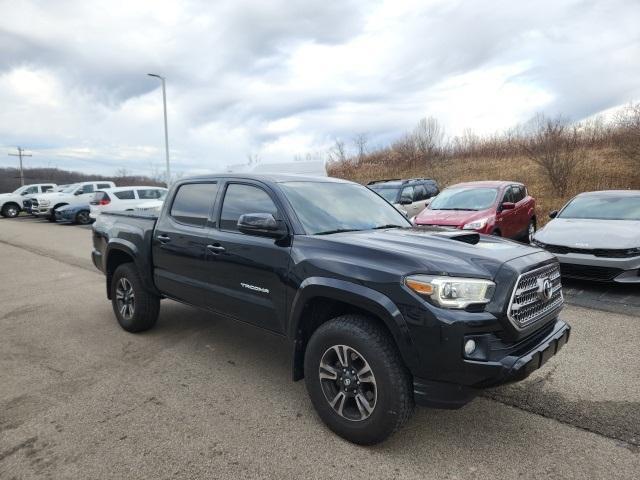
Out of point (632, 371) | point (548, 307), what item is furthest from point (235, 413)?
point (632, 371)

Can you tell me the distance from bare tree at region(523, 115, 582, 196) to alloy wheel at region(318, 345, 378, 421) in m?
17.4

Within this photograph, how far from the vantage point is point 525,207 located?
1095 centimetres

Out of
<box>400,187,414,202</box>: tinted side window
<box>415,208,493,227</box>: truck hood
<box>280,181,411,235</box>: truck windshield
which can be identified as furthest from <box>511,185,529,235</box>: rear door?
<box>280,181,411,235</box>: truck windshield

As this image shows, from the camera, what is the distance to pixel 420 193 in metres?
14.2

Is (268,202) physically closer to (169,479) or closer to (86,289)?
(169,479)

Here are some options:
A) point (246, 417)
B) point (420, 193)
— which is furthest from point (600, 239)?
point (420, 193)

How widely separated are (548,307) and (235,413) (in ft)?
7.68

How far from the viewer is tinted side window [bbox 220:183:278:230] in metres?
3.70

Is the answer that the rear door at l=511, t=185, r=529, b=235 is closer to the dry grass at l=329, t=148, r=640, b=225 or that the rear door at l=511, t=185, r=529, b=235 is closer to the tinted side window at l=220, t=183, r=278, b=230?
the dry grass at l=329, t=148, r=640, b=225

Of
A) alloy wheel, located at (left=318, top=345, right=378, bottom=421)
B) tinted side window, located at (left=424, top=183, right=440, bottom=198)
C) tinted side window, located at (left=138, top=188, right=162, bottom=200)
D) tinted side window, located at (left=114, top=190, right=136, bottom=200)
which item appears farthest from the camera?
tinted side window, located at (left=138, top=188, right=162, bottom=200)

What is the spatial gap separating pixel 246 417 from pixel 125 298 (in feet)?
8.70

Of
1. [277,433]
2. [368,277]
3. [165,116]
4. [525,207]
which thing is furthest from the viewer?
[165,116]

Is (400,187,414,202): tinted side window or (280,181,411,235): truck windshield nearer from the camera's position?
(280,181,411,235): truck windshield

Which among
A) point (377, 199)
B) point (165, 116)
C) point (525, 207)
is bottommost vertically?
point (525, 207)
